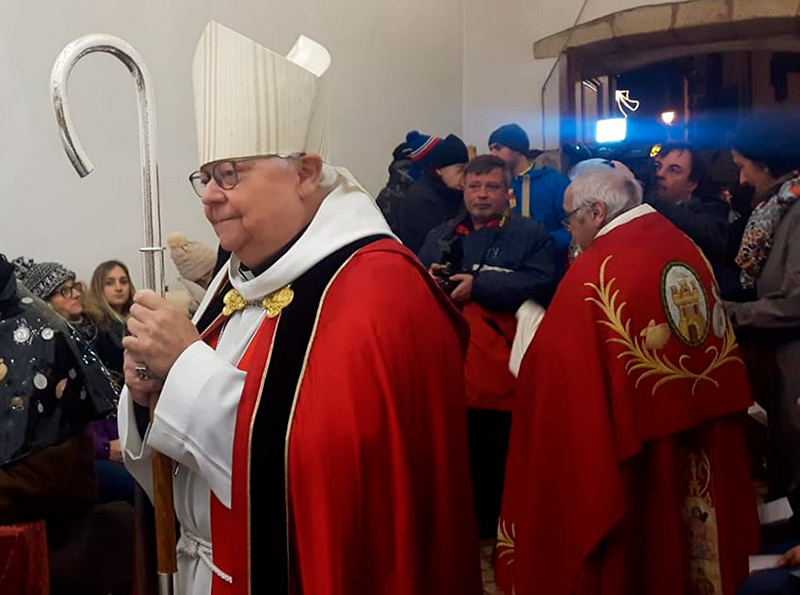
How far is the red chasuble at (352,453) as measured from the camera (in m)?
1.57

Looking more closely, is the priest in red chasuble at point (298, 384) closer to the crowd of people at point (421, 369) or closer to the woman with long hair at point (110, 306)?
the crowd of people at point (421, 369)

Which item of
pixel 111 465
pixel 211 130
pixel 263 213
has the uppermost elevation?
pixel 211 130

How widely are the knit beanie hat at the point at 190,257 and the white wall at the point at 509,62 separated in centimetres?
98

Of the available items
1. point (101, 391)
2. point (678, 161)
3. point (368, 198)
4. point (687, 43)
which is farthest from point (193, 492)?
point (687, 43)

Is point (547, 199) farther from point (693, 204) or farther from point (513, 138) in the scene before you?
point (693, 204)

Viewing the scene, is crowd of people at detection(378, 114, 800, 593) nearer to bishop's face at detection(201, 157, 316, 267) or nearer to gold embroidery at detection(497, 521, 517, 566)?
gold embroidery at detection(497, 521, 517, 566)

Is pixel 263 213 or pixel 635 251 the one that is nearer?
pixel 263 213

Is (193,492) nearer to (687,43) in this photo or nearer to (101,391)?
(101,391)

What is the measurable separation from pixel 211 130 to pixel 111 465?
73.1 inches

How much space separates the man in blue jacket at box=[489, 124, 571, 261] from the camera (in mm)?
2709

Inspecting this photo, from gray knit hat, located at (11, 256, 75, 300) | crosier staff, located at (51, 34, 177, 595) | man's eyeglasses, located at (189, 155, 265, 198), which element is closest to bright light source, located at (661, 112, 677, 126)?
man's eyeglasses, located at (189, 155, 265, 198)

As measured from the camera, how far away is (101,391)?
2529mm

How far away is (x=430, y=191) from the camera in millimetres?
2930

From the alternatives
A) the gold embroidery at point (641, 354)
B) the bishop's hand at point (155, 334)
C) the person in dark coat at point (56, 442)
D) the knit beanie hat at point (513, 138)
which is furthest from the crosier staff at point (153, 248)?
the knit beanie hat at point (513, 138)
